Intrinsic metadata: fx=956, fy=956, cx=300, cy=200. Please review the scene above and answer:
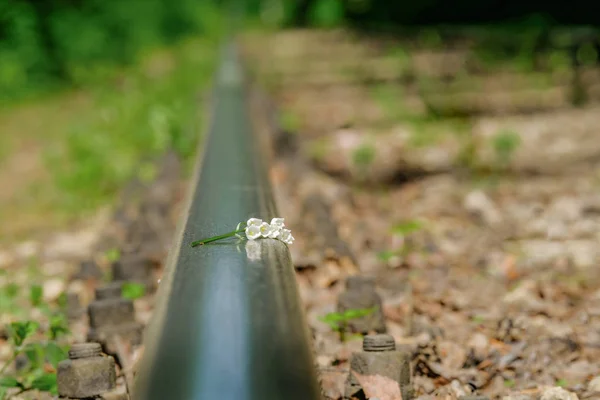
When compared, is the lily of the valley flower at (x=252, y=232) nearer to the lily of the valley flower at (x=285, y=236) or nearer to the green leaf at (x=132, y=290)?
the lily of the valley flower at (x=285, y=236)

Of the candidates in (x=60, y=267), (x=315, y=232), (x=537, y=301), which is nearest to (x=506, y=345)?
(x=537, y=301)

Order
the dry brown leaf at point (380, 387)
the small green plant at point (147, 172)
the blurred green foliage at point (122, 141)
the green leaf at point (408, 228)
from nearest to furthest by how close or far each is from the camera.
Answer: the dry brown leaf at point (380, 387) → the green leaf at point (408, 228) → the small green plant at point (147, 172) → the blurred green foliage at point (122, 141)

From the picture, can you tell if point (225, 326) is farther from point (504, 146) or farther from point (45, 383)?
point (504, 146)

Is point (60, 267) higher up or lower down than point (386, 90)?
lower down

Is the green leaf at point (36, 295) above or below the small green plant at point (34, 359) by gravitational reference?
above

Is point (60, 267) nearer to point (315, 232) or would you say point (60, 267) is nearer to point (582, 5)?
point (315, 232)

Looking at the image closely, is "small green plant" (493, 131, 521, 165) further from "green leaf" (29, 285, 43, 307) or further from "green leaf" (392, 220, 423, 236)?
"green leaf" (29, 285, 43, 307)

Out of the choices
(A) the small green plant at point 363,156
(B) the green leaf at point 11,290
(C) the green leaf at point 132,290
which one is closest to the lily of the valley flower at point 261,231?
(C) the green leaf at point 132,290
